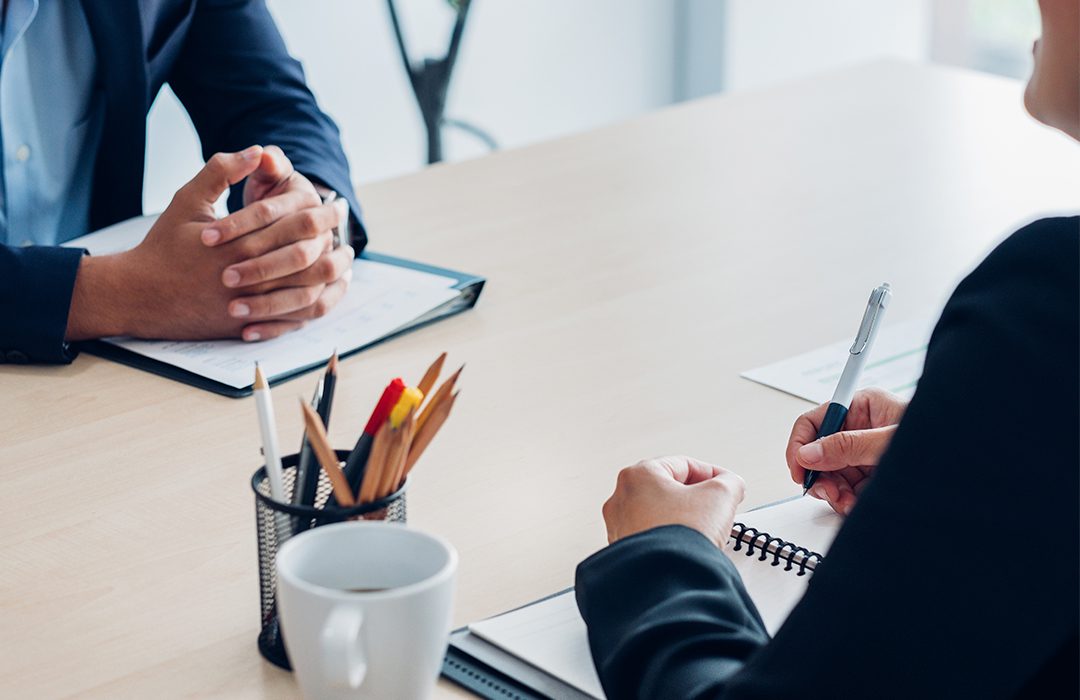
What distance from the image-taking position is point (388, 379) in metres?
1.18

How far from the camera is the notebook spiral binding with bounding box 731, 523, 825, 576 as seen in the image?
85 cm

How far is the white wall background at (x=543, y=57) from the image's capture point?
10.5 feet

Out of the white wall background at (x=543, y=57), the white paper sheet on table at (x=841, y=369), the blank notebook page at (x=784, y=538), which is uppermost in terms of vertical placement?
the blank notebook page at (x=784, y=538)

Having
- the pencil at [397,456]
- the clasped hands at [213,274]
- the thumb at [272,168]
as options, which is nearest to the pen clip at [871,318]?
the pencil at [397,456]

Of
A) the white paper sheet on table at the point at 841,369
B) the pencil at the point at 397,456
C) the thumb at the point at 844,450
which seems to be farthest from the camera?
the white paper sheet on table at the point at 841,369

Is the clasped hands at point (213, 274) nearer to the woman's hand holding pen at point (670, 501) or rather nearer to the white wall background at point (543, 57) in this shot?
the woman's hand holding pen at point (670, 501)

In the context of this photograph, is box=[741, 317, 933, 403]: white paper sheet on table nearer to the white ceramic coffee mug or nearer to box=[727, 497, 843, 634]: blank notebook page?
box=[727, 497, 843, 634]: blank notebook page

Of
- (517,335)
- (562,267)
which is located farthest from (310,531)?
(562,267)

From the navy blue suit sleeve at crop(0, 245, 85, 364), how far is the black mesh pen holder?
53cm

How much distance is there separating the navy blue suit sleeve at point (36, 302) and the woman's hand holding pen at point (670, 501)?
619 millimetres

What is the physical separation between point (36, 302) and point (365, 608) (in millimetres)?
738

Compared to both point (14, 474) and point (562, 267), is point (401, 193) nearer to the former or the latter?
point (562, 267)

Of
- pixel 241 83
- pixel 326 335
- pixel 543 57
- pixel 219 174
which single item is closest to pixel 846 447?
pixel 326 335

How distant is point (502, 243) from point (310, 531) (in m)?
0.88
